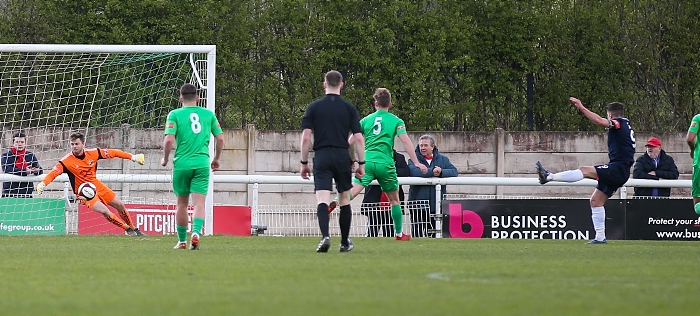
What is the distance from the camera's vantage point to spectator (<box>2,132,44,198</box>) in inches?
671

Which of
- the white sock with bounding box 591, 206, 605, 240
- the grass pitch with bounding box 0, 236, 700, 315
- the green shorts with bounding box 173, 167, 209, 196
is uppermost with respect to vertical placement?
the green shorts with bounding box 173, 167, 209, 196

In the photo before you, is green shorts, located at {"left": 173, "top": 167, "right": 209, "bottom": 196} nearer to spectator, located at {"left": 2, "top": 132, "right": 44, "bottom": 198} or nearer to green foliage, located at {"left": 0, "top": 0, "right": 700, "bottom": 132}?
spectator, located at {"left": 2, "top": 132, "right": 44, "bottom": 198}

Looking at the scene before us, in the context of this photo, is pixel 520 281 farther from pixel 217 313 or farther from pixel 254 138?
pixel 254 138

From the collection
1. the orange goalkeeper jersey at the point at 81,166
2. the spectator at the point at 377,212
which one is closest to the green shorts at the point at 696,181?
the spectator at the point at 377,212

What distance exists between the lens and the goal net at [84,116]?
55.7 ft

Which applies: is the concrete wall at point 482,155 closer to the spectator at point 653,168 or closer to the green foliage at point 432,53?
the green foliage at point 432,53

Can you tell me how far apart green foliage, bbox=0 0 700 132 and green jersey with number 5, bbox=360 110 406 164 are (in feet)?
35.7

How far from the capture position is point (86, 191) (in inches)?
625

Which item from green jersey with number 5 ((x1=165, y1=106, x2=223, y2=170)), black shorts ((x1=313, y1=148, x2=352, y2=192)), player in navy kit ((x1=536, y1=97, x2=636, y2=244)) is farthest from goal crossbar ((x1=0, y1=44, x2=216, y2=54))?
black shorts ((x1=313, y1=148, x2=352, y2=192))

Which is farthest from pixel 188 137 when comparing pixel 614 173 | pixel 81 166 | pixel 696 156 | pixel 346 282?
pixel 696 156

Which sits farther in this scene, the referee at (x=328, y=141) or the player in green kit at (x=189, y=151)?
the player in green kit at (x=189, y=151)

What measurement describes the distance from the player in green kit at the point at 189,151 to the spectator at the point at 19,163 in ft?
20.7

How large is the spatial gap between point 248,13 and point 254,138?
4398mm

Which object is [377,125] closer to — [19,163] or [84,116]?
[19,163]
